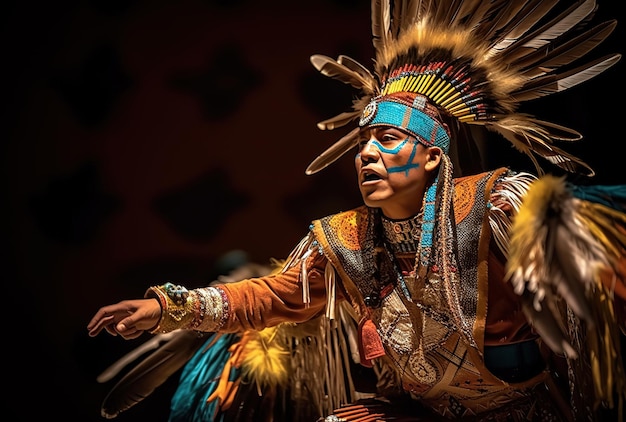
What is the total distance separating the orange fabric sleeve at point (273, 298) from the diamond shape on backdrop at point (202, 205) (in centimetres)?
45

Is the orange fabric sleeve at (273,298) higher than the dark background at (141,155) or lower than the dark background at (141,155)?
lower

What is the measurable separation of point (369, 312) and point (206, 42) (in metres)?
1.00

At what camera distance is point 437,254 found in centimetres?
148

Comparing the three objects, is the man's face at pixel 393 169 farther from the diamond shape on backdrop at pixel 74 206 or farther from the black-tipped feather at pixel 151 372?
the diamond shape on backdrop at pixel 74 206

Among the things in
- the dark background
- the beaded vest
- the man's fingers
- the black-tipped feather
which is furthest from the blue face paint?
the black-tipped feather

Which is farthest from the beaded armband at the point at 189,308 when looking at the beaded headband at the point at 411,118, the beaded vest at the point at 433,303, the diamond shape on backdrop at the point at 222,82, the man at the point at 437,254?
the diamond shape on backdrop at the point at 222,82

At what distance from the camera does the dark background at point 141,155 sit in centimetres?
198

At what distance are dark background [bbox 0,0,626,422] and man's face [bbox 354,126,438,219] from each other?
0.47 metres

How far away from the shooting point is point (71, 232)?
2020 mm

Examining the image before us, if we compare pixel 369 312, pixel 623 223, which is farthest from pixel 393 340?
pixel 623 223

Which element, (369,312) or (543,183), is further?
(369,312)

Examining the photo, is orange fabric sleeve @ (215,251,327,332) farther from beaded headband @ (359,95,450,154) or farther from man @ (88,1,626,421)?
beaded headband @ (359,95,450,154)

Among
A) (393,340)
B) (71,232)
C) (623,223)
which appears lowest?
(393,340)

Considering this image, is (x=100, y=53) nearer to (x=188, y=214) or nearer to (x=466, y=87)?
(x=188, y=214)
